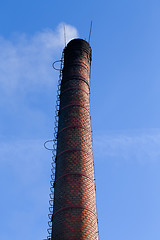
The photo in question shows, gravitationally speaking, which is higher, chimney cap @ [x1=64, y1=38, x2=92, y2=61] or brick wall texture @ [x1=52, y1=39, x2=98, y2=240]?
chimney cap @ [x1=64, y1=38, x2=92, y2=61]

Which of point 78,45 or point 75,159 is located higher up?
point 78,45

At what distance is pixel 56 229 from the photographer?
424 inches

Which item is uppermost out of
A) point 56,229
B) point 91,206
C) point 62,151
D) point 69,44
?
point 69,44

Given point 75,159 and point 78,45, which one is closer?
point 75,159

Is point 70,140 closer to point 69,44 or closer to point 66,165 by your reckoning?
point 66,165

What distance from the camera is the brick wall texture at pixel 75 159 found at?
34.9 feet

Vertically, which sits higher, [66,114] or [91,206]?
[66,114]

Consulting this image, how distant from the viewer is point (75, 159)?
12.1m

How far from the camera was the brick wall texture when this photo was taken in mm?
10648

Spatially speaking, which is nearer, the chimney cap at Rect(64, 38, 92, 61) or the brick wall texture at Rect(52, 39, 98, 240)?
the brick wall texture at Rect(52, 39, 98, 240)

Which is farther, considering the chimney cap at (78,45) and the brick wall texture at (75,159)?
the chimney cap at (78,45)

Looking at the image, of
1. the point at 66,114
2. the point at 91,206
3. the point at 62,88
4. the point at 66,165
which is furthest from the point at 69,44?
the point at 91,206

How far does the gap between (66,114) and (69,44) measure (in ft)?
16.6

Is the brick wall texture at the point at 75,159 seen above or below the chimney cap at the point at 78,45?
below
